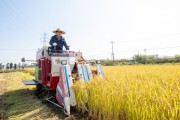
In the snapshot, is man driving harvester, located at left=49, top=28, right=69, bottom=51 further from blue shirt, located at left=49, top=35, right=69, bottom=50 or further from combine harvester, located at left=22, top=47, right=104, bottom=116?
combine harvester, located at left=22, top=47, right=104, bottom=116

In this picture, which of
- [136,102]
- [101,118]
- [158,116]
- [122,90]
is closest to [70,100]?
[101,118]

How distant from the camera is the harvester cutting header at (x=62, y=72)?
4.22m

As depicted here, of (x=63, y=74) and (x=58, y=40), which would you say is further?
(x=58, y=40)

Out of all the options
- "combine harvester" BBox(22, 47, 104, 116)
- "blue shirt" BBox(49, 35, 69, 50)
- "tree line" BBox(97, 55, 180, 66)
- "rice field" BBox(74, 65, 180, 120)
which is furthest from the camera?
"tree line" BBox(97, 55, 180, 66)

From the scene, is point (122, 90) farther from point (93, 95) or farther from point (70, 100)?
point (70, 100)

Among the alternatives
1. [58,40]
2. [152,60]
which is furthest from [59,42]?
[152,60]

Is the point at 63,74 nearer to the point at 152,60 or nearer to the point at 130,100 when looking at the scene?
the point at 130,100

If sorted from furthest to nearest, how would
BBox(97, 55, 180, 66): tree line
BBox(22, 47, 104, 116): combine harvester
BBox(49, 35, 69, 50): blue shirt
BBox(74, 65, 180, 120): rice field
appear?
BBox(97, 55, 180, 66): tree line → BBox(49, 35, 69, 50): blue shirt → BBox(22, 47, 104, 116): combine harvester → BBox(74, 65, 180, 120): rice field

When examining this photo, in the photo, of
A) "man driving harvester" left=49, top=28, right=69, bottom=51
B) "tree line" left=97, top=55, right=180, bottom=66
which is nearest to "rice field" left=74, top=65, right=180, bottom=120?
"man driving harvester" left=49, top=28, right=69, bottom=51

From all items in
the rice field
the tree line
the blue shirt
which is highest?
the blue shirt

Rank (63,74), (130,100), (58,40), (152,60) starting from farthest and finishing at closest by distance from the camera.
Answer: (152,60)
(58,40)
(63,74)
(130,100)

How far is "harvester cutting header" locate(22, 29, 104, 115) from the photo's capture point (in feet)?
13.8

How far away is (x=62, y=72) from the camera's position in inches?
172

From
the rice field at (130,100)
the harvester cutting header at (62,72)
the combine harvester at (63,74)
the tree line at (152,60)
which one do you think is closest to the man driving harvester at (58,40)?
the harvester cutting header at (62,72)
